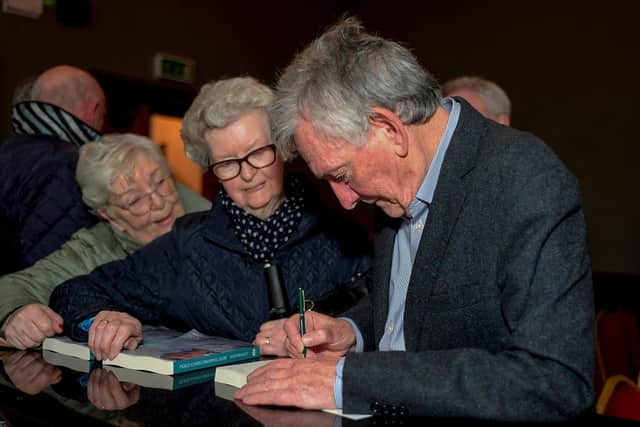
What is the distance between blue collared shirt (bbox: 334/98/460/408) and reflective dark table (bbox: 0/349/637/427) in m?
0.45

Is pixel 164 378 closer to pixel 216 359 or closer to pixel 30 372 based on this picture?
pixel 216 359

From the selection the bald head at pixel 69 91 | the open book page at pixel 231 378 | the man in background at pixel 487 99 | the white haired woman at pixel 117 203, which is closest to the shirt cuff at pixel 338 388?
the open book page at pixel 231 378

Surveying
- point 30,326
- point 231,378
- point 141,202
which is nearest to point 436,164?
point 231,378

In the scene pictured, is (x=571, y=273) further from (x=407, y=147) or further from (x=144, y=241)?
(x=144, y=241)

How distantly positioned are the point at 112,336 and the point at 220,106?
82 centimetres

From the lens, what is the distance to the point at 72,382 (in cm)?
152

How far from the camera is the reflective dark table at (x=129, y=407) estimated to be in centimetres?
115

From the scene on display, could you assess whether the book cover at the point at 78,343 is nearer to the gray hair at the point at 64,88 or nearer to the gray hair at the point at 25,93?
the gray hair at the point at 64,88

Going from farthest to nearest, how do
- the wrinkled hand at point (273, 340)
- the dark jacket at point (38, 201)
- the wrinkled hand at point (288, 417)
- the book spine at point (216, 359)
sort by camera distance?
1. the dark jacket at point (38, 201)
2. the wrinkled hand at point (273, 340)
3. the book spine at point (216, 359)
4. the wrinkled hand at point (288, 417)

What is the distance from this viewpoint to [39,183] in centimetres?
290

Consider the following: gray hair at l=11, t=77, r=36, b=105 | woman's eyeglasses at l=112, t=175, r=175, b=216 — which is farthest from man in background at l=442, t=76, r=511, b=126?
gray hair at l=11, t=77, r=36, b=105

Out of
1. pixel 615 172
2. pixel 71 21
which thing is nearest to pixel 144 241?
pixel 71 21

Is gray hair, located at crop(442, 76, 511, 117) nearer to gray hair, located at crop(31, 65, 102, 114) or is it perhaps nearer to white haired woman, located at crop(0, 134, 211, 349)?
white haired woman, located at crop(0, 134, 211, 349)

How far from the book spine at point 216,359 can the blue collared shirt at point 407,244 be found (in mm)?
288
